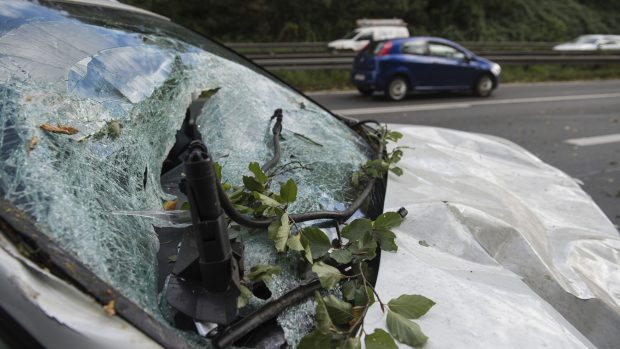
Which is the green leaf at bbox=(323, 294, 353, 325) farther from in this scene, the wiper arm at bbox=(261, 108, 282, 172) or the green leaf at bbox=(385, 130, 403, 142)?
the green leaf at bbox=(385, 130, 403, 142)

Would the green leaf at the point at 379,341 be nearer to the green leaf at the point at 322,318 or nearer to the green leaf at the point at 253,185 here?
the green leaf at the point at 322,318

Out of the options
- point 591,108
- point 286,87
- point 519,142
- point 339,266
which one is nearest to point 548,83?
point 591,108

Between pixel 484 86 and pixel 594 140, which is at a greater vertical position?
pixel 594 140

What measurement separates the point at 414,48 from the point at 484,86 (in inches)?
79.9

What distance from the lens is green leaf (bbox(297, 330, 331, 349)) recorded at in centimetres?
103

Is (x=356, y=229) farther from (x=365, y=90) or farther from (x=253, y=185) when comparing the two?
(x=365, y=90)

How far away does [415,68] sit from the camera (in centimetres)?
1029

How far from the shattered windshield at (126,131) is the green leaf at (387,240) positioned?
0.69ft

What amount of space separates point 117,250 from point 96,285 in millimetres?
173

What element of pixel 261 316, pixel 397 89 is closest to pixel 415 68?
pixel 397 89

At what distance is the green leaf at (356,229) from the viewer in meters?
1.34

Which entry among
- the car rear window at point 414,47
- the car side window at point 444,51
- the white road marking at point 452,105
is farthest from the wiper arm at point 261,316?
the car side window at point 444,51

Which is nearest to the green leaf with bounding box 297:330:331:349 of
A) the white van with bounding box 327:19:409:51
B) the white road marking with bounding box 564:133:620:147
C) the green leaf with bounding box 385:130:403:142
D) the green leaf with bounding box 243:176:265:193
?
the green leaf with bounding box 243:176:265:193

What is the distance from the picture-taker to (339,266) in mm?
1269
